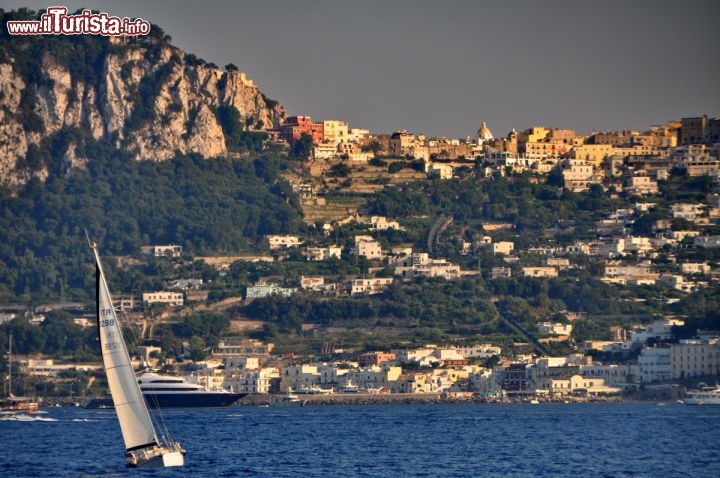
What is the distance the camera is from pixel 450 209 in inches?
7510

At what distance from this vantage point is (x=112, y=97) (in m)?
196

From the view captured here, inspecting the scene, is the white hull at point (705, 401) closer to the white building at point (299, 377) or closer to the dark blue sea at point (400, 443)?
the dark blue sea at point (400, 443)

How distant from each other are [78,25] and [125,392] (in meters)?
126

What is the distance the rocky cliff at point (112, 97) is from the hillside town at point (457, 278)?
36.0ft

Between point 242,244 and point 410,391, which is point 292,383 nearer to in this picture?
point 410,391

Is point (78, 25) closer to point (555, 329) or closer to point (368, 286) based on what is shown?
point (368, 286)

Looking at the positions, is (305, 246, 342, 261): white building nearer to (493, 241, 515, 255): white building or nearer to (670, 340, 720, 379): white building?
(493, 241, 515, 255): white building

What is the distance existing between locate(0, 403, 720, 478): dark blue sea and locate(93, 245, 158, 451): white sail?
184cm

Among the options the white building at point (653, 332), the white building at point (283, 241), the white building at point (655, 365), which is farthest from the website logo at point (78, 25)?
the white building at point (655, 365)

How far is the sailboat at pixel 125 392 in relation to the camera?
206 ft

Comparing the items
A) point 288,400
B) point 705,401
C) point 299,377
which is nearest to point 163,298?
point 299,377

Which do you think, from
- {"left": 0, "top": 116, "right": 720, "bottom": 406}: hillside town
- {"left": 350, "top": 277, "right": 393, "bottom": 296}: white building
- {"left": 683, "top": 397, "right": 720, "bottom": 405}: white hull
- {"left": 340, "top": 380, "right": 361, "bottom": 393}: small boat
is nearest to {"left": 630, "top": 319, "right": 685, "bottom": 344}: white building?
{"left": 0, "top": 116, "right": 720, "bottom": 406}: hillside town

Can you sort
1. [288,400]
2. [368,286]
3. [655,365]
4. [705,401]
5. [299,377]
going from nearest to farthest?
[705,401], [655,365], [288,400], [299,377], [368,286]

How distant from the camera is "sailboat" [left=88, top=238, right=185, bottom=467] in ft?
206
